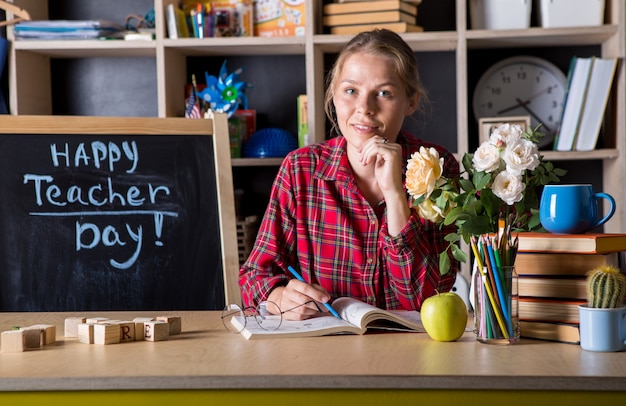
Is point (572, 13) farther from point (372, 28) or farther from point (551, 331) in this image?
point (551, 331)

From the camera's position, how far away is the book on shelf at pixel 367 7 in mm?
2764

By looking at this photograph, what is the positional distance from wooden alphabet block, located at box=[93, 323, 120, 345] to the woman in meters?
0.46

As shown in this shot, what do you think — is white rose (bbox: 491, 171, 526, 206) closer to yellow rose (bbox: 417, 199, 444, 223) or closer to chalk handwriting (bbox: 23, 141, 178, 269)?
yellow rose (bbox: 417, 199, 444, 223)

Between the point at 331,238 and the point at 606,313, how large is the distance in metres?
0.84

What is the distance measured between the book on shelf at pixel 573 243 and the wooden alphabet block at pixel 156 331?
25.5 inches

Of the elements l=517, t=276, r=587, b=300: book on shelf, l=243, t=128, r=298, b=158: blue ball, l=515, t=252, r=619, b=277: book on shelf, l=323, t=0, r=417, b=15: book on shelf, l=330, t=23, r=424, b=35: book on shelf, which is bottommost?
l=517, t=276, r=587, b=300: book on shelf

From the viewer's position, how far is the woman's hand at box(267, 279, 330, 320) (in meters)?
1.47

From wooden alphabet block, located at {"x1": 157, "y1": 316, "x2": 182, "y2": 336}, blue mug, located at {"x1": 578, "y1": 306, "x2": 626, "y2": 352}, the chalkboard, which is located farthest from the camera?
the chalkboard

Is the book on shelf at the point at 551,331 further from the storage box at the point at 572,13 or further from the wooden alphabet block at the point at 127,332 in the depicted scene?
the storage box at the point at 572,13

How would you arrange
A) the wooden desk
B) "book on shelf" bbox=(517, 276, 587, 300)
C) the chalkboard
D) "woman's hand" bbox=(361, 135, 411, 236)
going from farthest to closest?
the chalkboard → "woman's hand" bbox=(361, 135, 411, 236) → "book on shelf" bbox=(517, 276, 587, 300) → the wooden desk

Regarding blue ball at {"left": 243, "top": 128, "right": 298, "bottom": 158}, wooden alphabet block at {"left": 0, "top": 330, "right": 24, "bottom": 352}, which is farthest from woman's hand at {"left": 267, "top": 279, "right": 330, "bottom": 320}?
blue ball at {"left": 243, "top": 128, "right": 298, "bottom": 158}

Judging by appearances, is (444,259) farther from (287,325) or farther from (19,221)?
(19,221)

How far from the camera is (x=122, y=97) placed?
3242 mm

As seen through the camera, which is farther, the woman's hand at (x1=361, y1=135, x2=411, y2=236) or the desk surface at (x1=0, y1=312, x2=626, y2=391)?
the woman's hand at (x1=361, y1=135, x2=411, y2=236)
